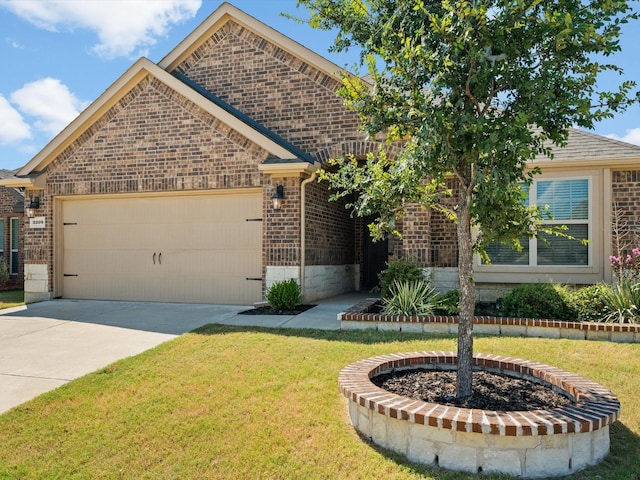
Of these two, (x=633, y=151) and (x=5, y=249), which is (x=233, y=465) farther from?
(x=5, y=249)

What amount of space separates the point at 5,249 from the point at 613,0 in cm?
2008

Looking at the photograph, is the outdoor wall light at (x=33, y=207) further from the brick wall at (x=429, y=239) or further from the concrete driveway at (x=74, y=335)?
the brick wall at (x=429, y=239)

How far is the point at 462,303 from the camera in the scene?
4.32 meters

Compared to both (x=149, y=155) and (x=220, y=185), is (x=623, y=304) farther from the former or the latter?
(x=149, y=155)

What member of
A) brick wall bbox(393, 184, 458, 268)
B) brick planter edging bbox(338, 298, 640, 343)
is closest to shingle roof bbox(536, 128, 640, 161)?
brick wall bbox(393, 184, 458, 268)

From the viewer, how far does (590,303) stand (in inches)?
299

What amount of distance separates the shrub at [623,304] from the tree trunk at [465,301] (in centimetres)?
430

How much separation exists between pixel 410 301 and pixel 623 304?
3.27 metres

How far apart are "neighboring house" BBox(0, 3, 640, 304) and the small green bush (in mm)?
696

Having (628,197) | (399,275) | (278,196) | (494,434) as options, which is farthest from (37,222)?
(628,197)

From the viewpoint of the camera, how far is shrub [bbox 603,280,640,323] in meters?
7.19

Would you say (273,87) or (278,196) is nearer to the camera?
(278,196)

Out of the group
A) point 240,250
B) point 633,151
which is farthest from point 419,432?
point 633,151

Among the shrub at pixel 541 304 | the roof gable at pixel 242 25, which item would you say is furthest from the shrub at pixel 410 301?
the roof gable at pixel 242 25
